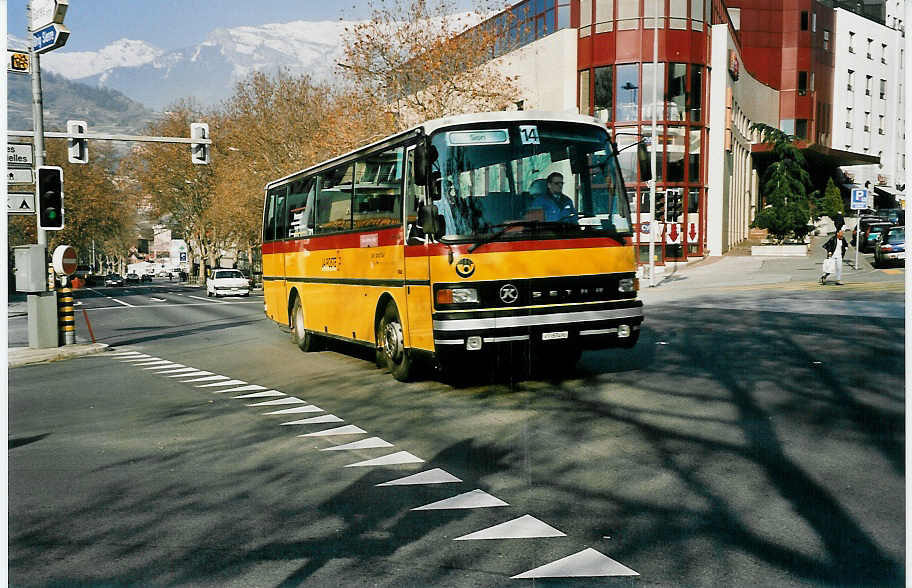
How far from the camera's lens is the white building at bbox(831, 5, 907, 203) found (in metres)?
74.2

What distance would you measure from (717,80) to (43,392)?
39588mm

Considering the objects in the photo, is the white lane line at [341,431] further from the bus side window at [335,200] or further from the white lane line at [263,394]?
the bus side window at [335,200]

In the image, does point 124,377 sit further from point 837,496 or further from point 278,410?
point 837,496

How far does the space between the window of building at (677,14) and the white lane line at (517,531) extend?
132 feet

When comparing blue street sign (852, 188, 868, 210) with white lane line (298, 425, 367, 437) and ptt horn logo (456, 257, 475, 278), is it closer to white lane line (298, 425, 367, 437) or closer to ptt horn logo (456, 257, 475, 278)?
ptt horn logo (456, 257, 475, 278)

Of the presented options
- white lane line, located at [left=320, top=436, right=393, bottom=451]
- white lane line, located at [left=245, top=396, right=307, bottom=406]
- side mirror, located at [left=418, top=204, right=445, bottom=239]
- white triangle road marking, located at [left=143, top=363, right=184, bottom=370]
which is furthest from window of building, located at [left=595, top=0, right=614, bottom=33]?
white lane line, located at [left=320, top=436, right=393, bottom=451]

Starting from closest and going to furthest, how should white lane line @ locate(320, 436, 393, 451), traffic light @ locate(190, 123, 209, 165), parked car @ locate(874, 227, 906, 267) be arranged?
white lane line @ locate(320, 436, 393, 451), traffic light @ locate(190, 123, 209, 165), parked car @ locate(874, 227, 906, 267)

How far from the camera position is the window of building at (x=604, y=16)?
42344mm

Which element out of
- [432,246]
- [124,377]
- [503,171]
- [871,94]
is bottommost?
[124,377]

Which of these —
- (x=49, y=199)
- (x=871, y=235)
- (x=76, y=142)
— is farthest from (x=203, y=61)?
(x=871, y=235)

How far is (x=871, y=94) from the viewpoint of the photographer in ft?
259

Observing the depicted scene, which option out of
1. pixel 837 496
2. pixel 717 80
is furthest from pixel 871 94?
pixel 837 496

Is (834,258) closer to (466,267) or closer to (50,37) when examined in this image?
(466,267)

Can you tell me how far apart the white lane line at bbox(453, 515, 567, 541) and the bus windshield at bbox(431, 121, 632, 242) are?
4.74m
